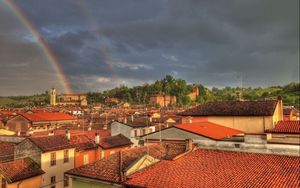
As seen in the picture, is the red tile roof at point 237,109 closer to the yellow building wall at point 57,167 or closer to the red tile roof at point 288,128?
the red tile roof at point 288,128

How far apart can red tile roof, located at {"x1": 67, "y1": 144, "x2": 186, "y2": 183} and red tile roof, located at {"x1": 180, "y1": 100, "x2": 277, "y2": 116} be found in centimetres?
1364

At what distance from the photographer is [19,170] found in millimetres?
22875

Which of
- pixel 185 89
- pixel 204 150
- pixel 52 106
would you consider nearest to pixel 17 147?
pixel 204 150

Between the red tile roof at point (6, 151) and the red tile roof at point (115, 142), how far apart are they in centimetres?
902

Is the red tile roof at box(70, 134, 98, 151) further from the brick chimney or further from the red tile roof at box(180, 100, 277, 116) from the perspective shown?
the red tile roof at box(180, 100, 277, 116)

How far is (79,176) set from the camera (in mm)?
16109

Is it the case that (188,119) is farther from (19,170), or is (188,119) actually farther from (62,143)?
(19,170)

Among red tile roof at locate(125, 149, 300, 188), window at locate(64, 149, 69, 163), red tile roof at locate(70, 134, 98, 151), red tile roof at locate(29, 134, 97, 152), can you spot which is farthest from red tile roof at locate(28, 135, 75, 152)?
red tile roof at locate(125, 149, 300, 188)

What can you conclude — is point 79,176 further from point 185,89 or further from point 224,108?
point 185,89

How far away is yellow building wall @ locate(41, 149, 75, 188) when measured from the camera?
83.3ft

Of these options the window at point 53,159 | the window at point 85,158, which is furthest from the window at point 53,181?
the window at point 85,158

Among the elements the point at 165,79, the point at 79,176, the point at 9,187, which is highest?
the point at 165,79

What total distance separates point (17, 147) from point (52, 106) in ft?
93.8

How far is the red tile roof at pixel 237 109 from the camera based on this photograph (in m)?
30.2
